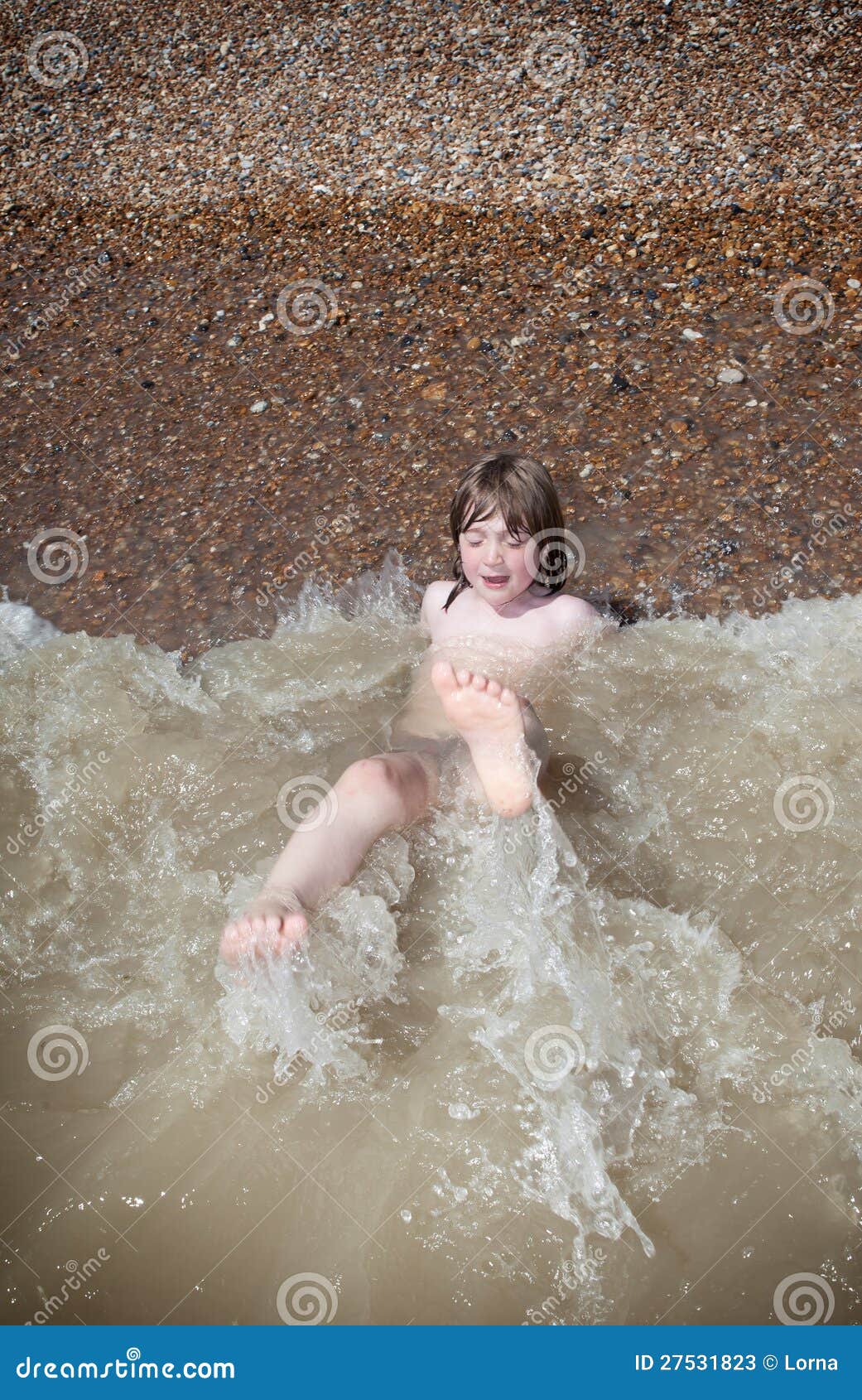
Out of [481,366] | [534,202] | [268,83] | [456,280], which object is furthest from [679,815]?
[268,83]

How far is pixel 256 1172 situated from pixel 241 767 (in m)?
1.41

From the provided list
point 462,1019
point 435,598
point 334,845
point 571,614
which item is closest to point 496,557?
point 571,614

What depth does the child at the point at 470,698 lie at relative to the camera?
115 inches

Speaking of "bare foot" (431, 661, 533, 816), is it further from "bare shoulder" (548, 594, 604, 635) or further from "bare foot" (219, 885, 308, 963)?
"bare shoulder" (548, 594, 604, 635)

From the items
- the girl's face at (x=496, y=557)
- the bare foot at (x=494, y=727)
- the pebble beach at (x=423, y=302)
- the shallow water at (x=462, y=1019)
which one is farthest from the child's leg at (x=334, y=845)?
the pebble beach at (x=423, y=302)

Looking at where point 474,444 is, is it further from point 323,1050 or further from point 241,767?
point 323,1050

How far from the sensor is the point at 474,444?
4945 millimetres

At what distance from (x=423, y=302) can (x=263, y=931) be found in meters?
4.10

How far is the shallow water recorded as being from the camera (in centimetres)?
262

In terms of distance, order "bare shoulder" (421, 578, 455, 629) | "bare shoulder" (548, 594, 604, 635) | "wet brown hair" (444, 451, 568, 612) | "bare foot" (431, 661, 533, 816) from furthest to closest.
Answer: "bare shoulder" (421, 578, 455, 629), "bare shoulder" (548, 594, 604, 635), "wet brown hair" (444, 451, 568, 612), "bare foot" (431, 661, 533, 816)

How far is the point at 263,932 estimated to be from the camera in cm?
274

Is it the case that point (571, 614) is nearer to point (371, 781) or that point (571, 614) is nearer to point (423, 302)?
point (371, 781)

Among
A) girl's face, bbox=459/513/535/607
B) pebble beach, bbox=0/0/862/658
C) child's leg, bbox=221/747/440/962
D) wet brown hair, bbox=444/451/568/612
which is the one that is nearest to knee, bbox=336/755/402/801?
child's leg, bbox=221/747/440/962

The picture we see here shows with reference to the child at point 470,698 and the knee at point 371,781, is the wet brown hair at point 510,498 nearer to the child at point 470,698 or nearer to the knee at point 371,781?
the child at point 470,698
